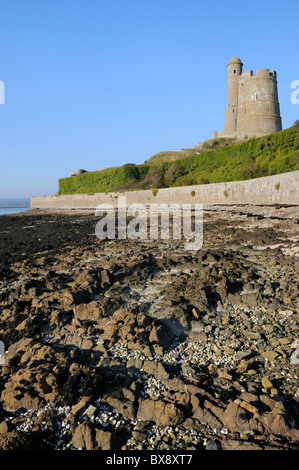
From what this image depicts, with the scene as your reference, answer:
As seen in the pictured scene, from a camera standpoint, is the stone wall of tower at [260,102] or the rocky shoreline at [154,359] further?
the stone wall of tower at [260,102]

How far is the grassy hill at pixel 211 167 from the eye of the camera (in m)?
26.2

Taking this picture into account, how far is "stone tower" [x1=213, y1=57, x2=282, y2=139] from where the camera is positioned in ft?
151

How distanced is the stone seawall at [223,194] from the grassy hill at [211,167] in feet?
8.79

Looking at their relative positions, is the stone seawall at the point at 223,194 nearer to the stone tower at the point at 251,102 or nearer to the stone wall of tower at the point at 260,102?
the stone tower at the point at 251,102

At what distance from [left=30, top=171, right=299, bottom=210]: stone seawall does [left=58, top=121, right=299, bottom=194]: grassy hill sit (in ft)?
8.79


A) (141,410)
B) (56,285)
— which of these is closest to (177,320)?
(141,410)

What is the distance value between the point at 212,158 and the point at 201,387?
117ft

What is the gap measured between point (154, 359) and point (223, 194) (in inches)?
914

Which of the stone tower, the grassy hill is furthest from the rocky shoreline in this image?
the stone tower

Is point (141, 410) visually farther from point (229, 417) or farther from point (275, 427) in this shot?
point (275, 427)

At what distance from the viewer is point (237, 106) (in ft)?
163

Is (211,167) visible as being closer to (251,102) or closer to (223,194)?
(223,194)

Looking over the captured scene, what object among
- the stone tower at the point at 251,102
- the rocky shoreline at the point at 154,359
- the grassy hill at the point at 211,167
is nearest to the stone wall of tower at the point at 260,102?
the stone tower at the point at 251,102

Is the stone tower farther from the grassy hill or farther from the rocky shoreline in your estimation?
the rocky shoreline
